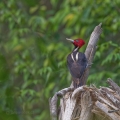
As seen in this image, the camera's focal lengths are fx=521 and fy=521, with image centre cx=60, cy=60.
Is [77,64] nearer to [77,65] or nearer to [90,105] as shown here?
[77,65]

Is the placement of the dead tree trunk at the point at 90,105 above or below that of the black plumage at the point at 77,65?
above

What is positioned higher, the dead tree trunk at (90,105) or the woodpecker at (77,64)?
the dead tree trunk at (90,105)

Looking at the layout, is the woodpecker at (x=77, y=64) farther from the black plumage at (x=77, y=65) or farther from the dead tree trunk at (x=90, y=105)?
the dead tree trunk at (x=90, y=105)

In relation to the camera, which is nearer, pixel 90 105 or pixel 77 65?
pixel 90 105

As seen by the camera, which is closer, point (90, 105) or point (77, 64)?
point (90, 105)

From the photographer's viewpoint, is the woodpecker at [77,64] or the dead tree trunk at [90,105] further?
the woodpecker at [77,64]

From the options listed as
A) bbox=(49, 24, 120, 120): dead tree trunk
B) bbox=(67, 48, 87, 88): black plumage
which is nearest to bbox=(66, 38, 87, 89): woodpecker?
bbox=(67, 48, 87, 88): black plumage

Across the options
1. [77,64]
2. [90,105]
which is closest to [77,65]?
[77,64]

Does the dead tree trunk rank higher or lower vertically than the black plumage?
higher

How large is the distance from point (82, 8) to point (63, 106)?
3794 millimetres

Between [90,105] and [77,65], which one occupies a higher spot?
[90,105]

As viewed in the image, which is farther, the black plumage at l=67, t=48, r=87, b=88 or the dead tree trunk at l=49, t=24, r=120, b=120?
the black plumage at l=67, t=48, r=87, b=88

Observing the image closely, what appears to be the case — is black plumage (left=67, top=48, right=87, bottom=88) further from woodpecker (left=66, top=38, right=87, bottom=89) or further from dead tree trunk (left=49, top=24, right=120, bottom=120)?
dead tree trunk (left=49, top=24, right=120, bottom=120)

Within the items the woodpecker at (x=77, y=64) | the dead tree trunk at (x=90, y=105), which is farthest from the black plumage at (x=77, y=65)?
the dead tree trunk at (x=90, y=105)
